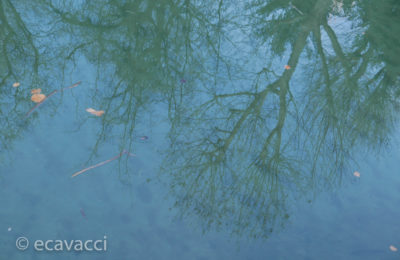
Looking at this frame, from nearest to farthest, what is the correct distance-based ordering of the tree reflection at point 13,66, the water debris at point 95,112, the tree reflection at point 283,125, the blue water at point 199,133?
1. the blue water at point 199,133
2. the tree reflection at point 283,125
3. the tree reflection at point 13,66
4. the water debris at point 95,112

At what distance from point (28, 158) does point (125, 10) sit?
Answer: 196 centimetres

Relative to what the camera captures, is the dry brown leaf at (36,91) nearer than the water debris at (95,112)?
No

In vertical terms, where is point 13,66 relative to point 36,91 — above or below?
above

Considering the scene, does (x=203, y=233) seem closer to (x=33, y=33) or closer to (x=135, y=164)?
(x=135, y=164)

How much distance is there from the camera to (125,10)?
3234mm

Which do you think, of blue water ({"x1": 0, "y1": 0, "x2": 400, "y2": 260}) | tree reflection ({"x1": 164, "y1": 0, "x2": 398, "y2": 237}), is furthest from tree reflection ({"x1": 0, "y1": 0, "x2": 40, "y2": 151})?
tree reflection ({"x1": 164, "y1": 0, "x2": 398, "y2": 237})

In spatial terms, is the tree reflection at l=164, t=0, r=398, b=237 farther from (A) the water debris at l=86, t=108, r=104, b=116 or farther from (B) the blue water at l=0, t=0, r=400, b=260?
(A) the water debris at l=86, t=108, r=104, b=116

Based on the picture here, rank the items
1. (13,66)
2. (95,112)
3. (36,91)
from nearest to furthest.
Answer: (95,112) → (36,91) → (13,66)

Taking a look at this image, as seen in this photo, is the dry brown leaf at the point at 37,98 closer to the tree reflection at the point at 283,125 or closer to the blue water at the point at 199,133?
the blue water at the point at 199,133

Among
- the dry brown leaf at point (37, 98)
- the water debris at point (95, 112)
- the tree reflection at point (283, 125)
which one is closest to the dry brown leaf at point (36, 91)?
the dry brown leaf at point (37, 98)

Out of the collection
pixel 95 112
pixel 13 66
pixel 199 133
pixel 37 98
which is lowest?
pixel 199 133

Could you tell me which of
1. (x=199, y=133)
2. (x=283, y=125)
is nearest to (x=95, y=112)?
(x=199, y=133)

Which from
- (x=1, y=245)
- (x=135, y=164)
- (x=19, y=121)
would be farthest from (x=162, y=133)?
(x=1, y=245)

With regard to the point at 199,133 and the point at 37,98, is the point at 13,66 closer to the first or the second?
the point at 37,98
